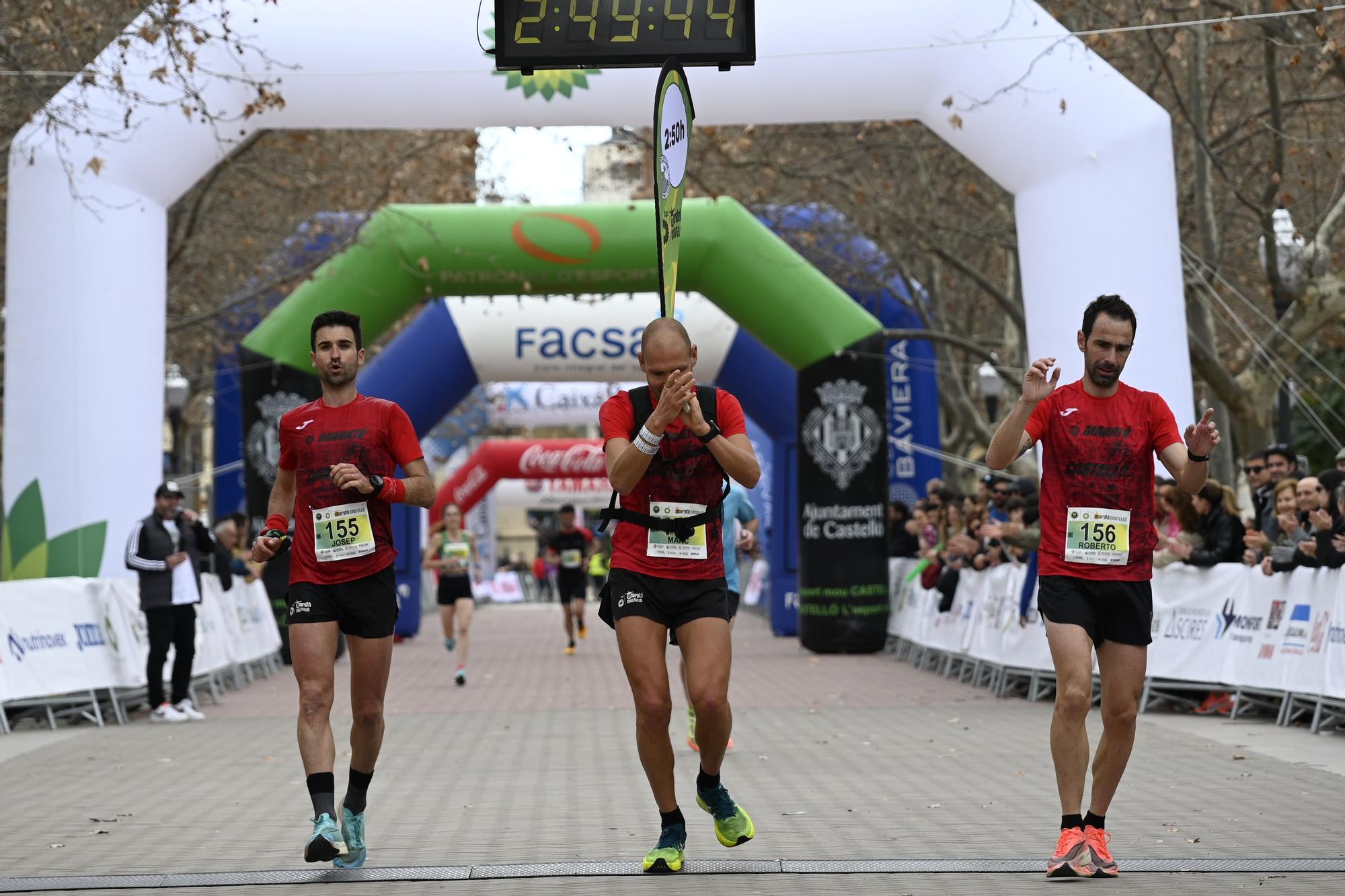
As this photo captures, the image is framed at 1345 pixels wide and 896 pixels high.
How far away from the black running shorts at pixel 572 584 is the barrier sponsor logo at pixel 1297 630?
11417 mm

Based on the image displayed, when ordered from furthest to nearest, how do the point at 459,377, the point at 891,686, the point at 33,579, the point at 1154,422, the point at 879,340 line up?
1. the point at 459,377
2. the point at 879,340
3. the point at 891,686
4. the point at 33,579
5. the point at 1154,422

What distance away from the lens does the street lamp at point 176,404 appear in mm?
24844

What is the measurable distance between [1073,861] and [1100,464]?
4.44 ft

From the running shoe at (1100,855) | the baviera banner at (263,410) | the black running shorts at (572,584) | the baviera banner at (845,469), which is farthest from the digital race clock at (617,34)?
the black running shorts at (572,584)

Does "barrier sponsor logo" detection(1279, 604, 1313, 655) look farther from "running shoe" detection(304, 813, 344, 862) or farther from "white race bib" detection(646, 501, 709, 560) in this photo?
"running shoe" detection(304, 813, 344, 862)

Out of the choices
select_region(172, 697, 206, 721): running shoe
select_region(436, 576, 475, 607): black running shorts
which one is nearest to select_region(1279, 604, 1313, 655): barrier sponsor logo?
select_region(172, 697, 206, 721): running shoe

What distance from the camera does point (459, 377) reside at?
23.2 meters

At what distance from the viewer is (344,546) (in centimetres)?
658

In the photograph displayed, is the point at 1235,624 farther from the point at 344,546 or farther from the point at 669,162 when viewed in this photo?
the point at 344,546

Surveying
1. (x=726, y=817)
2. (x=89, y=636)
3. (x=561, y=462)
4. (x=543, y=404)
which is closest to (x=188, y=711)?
(x=89, y=636)

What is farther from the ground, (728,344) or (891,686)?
(728,344)

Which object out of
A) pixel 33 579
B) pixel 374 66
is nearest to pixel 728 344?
pixel 374 66

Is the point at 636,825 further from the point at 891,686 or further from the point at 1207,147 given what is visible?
the point at 1207,147

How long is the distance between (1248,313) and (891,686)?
13.0 metres
